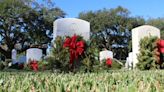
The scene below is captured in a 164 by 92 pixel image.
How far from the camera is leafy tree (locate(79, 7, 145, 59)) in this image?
56.9m

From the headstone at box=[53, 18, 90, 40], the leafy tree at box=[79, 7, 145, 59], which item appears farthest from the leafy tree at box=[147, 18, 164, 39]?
the headstone at box=[53, 18, 90, 40]

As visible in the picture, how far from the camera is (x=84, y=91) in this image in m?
1.94

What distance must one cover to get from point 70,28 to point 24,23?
4184cm

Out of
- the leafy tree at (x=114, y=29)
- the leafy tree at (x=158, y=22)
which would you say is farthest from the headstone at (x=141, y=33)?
the leafy tree at (x=158, y=22)

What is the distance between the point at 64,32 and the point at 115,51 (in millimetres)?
46283

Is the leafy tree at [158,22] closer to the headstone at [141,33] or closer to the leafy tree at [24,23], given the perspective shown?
the leafy tree at [24,23]

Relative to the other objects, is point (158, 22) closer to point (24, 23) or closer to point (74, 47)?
point (24, 23)

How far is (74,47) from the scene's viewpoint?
891 cm

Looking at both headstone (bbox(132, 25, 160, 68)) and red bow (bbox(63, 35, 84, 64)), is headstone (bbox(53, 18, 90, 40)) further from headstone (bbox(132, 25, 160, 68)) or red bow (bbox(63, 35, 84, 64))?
headstone (bbox(132, 25, 160, 68))

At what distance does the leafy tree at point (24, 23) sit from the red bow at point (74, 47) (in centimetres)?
4207

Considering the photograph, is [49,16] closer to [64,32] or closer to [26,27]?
[26,27]

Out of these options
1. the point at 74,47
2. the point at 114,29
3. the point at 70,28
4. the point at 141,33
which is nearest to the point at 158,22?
the point at 114,29

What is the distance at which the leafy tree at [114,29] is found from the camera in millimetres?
56906

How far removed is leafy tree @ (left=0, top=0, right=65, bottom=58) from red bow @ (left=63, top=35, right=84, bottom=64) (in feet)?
138
